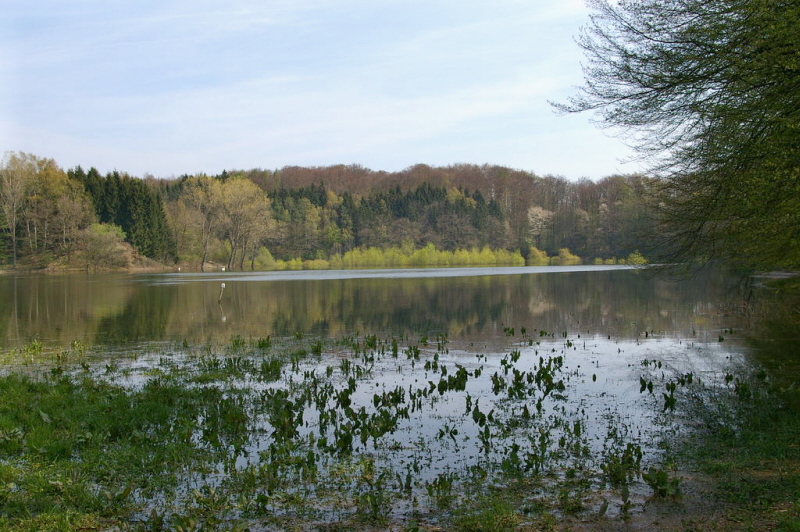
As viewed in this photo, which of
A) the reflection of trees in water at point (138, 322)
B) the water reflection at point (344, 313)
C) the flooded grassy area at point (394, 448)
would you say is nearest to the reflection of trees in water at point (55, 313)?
the water reflection at point (344, 313)

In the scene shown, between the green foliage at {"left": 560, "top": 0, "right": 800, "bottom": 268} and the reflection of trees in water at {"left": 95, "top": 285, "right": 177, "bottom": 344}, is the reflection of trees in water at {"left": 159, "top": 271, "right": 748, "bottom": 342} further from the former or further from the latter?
the green foliage at {"left": 560, "top": 0, "right": 800, "bottom": 268}

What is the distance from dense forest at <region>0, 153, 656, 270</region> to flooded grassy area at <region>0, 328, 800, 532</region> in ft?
164

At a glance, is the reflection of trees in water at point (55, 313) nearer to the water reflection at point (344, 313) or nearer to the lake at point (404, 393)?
the water reflection at point (344, 313)

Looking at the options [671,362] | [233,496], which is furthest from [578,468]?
[671,362]

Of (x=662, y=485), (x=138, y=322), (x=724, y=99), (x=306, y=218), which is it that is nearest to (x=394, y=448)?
(x=662, y=485)

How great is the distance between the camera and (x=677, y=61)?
30.5 ft

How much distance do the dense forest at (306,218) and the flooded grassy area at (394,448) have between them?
50.1 meters

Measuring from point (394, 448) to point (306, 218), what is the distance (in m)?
99.4

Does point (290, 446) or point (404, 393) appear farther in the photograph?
point (404, 393)

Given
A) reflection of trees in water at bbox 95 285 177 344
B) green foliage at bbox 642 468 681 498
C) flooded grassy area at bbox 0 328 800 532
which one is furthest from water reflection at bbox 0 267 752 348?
green foliage at bbox 642 468 681 498

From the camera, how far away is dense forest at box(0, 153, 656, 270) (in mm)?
74312

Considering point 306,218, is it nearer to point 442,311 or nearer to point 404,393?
point 442,311

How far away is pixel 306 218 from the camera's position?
10538 centimetres

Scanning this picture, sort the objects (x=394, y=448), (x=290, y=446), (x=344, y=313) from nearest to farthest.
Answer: (x=290, y=446) < (x=394, y=448) < (x=344, y=313)
